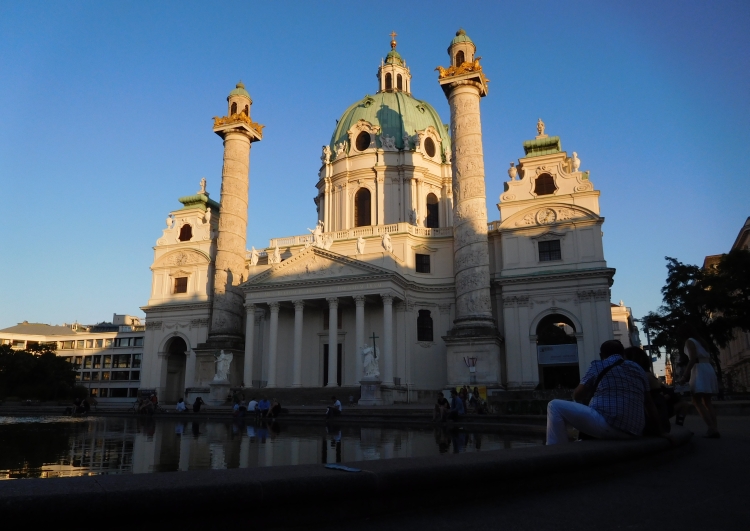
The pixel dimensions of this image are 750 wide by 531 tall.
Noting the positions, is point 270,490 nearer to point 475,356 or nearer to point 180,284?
point 475,356

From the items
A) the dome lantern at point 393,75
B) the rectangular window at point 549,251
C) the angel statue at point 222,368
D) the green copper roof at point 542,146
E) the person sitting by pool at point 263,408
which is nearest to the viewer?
the person sitting by pool at point 263,408

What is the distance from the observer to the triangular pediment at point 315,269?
40.1 metres

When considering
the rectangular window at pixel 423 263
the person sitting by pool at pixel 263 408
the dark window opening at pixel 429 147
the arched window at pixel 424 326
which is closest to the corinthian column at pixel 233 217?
the arched window at pixel 424 326

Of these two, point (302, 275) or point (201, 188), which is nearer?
point (302, 275)

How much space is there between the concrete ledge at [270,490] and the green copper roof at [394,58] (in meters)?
60.8

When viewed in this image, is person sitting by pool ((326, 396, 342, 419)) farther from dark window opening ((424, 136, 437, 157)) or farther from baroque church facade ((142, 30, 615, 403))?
dark window opening ((424, 136, 437, 157))

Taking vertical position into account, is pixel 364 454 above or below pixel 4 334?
below

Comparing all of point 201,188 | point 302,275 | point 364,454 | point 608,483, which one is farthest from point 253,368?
point 608,483

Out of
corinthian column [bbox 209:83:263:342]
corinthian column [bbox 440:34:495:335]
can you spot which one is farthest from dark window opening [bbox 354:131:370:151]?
corinthian column [bbox 440:34:495:335]

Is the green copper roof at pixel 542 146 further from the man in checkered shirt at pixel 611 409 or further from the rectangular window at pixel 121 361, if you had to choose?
the rectangular window at pixel 121 361

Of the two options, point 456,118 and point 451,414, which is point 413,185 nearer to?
point 456,118

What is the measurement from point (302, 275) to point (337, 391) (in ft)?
30.4

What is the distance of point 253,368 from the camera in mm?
43094

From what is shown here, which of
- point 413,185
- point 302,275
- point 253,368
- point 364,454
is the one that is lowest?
point 364,454
